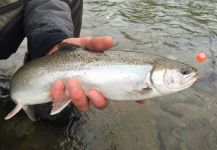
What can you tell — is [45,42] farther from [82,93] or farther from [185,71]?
[185,71]

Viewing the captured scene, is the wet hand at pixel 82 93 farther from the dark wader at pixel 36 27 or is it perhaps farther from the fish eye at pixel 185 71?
the fish eye at pixel 185 71

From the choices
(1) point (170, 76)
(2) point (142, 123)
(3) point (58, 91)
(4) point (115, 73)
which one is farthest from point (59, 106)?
(2) point (142, 123)

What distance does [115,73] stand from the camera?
2.43m

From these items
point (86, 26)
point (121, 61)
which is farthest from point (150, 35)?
point (121, 61)

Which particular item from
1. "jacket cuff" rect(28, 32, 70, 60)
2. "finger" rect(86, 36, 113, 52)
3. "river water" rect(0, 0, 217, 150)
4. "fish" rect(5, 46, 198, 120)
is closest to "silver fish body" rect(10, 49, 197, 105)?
"fish" rect(5, 46, 198, 120)

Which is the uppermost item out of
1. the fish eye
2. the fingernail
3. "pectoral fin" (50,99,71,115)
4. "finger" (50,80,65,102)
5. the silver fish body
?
the fish eye

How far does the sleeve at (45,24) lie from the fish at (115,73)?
0.34m

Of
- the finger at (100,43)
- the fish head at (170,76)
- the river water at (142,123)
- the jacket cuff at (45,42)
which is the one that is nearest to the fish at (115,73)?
the fish head at (170,76)

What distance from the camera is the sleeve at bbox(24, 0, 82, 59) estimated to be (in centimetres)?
298

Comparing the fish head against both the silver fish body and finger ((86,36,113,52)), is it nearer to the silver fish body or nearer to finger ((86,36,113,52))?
the silver fish body

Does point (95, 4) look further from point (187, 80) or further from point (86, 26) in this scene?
point (187, 80)

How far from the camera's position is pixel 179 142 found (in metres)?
3.33

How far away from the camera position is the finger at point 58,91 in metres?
2.52

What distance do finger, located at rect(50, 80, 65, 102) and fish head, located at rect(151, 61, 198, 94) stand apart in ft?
2.25
